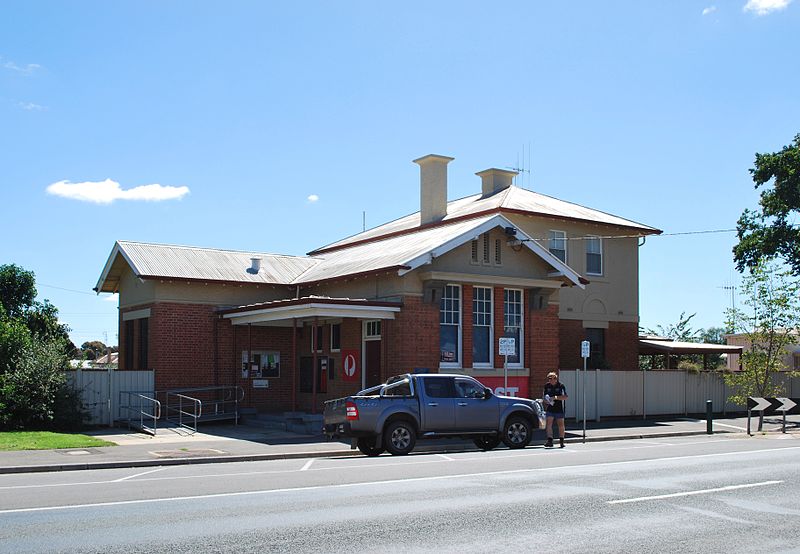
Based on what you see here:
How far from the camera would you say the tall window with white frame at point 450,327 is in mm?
25188

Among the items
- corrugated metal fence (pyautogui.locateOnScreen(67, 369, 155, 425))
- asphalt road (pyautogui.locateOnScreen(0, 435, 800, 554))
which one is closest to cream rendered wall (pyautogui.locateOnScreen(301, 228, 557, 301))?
corrugated metal fence (pyautogui.locateOnScreen(67, 369, 155, 425))

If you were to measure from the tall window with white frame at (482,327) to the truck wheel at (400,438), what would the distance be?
741cm

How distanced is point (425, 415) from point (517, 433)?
2.42 meters

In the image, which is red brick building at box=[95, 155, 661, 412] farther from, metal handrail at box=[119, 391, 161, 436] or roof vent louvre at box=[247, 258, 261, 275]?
metal handrail at box=[119, 391, 161, 436]

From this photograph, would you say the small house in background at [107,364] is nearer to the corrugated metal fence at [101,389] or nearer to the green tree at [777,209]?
the corrugated metal fence at [101,389]

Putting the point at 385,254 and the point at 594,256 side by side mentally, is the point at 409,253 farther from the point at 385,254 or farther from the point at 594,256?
the point at 594,256

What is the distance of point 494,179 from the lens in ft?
119

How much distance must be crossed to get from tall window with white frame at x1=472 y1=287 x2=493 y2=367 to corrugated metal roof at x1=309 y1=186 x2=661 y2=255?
5.97m

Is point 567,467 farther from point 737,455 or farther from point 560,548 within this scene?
point 560,548

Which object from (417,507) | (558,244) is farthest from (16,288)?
(417,507)

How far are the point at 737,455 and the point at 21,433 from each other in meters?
16.2

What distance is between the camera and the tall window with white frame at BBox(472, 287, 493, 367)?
2588 centimetres

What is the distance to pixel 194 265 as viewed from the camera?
2870 cm

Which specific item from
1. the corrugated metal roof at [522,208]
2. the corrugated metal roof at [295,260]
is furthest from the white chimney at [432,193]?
the corrugated metal roof at [295,260]
